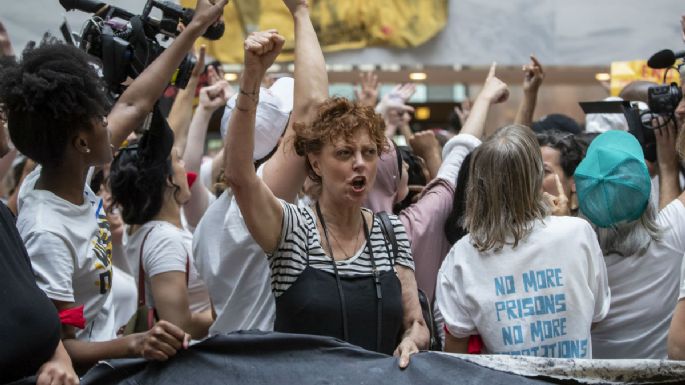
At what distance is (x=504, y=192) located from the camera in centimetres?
327

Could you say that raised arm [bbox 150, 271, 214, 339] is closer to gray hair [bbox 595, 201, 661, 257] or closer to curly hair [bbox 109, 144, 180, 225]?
curly hair [bbox 109, 144, 180, 225]

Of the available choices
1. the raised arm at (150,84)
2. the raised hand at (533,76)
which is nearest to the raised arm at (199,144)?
the raised hand at (533,76)

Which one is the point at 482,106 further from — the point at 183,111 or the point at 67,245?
the point at 67,245

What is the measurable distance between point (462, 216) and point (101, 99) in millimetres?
1403

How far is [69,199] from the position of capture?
309cm

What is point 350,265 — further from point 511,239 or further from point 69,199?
point 69,199

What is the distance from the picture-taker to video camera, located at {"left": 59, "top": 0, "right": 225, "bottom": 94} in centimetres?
360

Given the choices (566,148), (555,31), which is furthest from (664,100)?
(555,31)

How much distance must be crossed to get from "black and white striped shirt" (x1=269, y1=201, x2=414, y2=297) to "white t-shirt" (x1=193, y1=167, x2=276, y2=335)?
302mm

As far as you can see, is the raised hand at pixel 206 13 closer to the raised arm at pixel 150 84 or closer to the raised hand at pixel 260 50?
the raised arm at pixel 150 84

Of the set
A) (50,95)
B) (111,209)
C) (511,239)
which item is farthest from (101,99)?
(111,209)

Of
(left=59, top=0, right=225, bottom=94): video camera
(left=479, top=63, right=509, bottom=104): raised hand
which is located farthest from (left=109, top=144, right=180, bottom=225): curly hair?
(left=479, top=63, right=509, bottom=104): raised hand

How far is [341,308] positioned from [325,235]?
270mm

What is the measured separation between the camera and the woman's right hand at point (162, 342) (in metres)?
2.63
